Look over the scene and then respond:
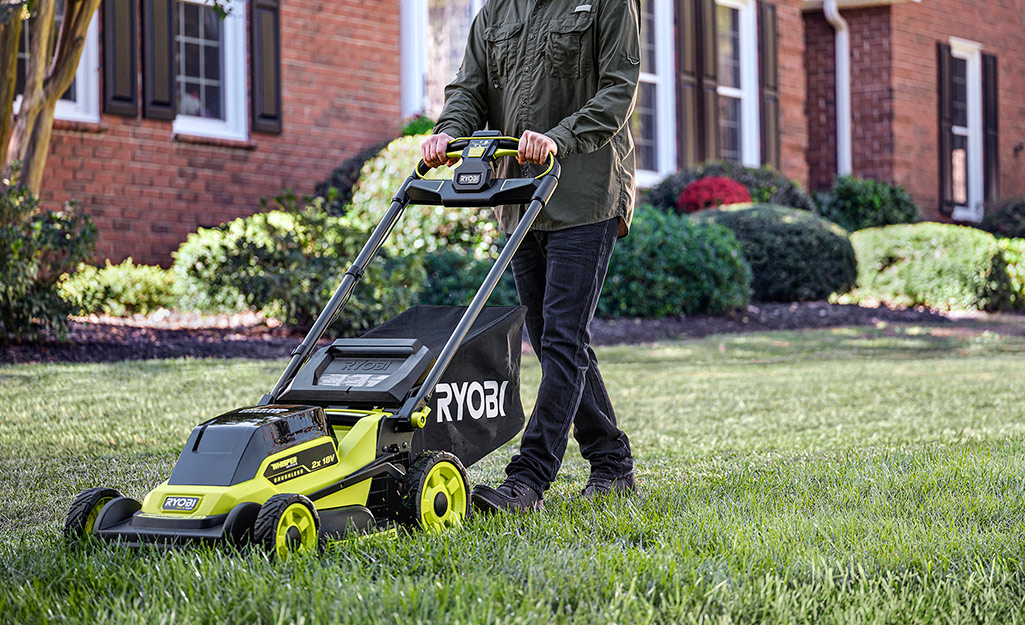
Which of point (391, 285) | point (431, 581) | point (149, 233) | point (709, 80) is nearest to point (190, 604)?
point (431, 581)

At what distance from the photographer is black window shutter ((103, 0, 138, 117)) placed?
1011cm

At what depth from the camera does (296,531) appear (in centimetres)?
267

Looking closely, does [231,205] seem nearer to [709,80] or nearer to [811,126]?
[709,80]

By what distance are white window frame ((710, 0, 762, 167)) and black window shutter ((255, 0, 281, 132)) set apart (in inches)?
274

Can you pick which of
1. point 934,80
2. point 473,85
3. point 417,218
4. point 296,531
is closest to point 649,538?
point 296,531

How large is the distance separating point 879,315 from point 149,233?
7389 mm

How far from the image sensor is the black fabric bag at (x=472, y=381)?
3260 mm

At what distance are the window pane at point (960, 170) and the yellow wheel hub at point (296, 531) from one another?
1842 cm

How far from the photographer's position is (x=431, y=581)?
2.47 metres

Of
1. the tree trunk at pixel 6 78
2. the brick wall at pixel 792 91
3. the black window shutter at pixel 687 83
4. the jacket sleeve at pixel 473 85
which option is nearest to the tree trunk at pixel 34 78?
the tree trunk at pixel 6 78

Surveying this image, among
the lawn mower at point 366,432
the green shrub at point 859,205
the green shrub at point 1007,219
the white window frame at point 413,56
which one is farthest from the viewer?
the green shrub at point 1007,219

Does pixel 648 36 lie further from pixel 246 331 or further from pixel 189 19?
pixel 246 331

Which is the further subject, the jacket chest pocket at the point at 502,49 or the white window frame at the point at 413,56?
the white window frame at the point at 413,56

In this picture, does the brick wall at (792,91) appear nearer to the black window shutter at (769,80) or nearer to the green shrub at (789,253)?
the black window shutter at (769,80)
